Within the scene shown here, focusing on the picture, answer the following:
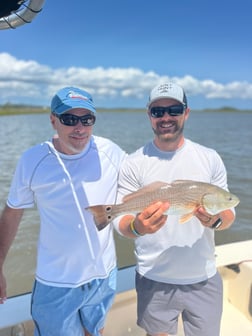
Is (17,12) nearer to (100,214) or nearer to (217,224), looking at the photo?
(100,214)

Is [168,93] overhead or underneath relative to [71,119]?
overhead

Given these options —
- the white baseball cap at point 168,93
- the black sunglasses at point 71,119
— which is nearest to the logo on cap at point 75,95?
the black sunglasses at point 71,119

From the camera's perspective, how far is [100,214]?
2.00 meters

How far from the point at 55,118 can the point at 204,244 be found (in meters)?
1.27

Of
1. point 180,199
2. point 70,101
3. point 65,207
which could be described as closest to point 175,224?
point 180,199

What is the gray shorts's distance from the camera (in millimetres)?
2275

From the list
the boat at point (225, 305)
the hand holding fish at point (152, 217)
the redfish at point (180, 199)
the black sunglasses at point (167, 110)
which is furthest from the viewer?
the boat at point (225, 305)

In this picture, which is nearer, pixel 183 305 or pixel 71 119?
pixel 71 119

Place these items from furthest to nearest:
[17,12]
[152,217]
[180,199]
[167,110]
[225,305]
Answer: [225,305], [167,110], [180,199], [152,217], [17,12]

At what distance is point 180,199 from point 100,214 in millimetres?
486

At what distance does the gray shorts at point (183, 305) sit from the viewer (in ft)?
7.47

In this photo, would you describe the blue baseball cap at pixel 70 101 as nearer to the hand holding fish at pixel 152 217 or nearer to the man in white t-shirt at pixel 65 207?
the man in white t-shirt at pixel 65 207

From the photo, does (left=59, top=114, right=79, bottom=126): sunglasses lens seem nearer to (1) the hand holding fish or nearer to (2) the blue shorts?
(1) the hand holding fish

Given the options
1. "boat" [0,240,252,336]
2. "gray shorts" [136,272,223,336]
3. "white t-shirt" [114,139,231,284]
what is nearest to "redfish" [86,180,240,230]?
"white t-shirt" [114,139,231,284]
